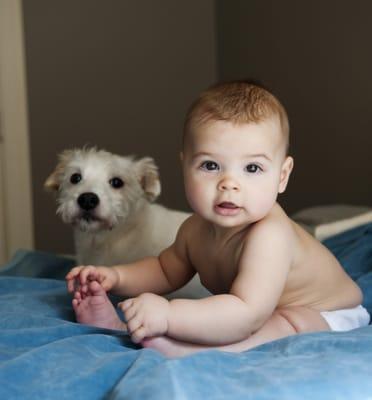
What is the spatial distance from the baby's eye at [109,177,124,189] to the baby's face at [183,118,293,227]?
0.80m

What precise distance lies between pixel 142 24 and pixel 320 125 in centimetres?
116

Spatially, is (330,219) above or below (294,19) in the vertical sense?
below

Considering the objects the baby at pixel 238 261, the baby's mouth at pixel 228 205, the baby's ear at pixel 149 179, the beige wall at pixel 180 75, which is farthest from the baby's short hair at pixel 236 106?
the beige wall at pixel 180 75

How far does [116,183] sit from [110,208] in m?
0.11

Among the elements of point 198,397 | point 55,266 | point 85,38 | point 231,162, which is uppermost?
point 85,38

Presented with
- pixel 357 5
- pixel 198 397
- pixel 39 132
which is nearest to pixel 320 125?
pixel 357 5

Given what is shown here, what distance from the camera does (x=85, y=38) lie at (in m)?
3.34

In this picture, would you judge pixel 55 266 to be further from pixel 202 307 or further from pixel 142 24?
pixel 142 24

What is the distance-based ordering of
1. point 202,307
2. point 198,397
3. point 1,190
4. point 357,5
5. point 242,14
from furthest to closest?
point 242,14
point 1,190
point 357,5
point 202,307
point 198,397

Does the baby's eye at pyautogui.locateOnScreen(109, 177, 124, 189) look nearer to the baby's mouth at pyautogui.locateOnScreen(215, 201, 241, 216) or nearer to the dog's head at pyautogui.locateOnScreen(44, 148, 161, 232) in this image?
the dog's head at pyautogui.locateOnScreen(44, 148, 161, 232)

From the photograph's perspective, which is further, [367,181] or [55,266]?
[367,181]

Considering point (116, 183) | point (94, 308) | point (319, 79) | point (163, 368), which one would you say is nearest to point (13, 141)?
point (116, 183)

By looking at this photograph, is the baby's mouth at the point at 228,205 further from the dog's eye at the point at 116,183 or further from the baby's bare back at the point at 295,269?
the dog's eye at the point at 116,183

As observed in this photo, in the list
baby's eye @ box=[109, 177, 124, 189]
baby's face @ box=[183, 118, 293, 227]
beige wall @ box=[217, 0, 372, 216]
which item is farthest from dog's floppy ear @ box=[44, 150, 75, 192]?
beige wall @ box=[217, 0, 372, 216]
